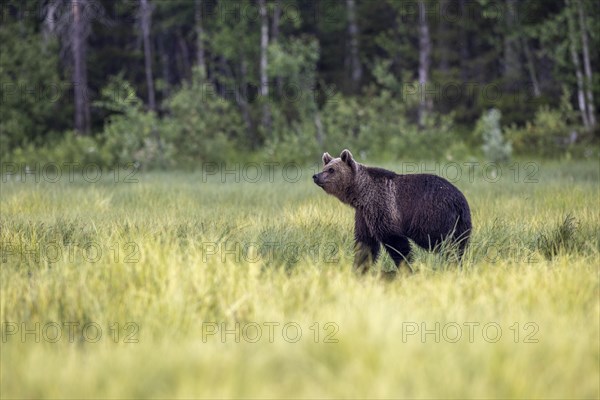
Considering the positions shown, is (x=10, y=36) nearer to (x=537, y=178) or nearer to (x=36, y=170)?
(x=36, y=170)

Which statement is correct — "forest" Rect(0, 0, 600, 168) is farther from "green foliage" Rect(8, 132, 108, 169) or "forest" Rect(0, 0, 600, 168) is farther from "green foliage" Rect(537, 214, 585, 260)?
"green foliage" Rect(537, 214, 585, 260)

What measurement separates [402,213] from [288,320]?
2.84m

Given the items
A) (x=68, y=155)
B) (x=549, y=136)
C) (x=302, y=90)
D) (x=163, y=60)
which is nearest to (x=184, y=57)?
(x=163, y=60)

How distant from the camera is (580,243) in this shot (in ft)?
22.4

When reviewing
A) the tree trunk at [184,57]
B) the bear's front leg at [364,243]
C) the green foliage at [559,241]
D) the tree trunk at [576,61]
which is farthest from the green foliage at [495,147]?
the tree trunk at [184,57]

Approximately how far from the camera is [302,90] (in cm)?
2245

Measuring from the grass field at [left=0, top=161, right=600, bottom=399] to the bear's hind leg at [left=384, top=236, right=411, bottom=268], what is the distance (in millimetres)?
212

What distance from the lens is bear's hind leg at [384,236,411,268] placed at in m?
6.58

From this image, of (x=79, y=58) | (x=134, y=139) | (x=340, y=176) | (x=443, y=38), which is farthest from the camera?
(x=443, y=38)

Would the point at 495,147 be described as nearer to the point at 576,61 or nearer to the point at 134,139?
the point at 576,61

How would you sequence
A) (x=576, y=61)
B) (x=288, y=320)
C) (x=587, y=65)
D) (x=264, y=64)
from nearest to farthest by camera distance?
(x=288, y=320)
(x=587, y=65)
(x=576, y=61)
(x=264, y=64)

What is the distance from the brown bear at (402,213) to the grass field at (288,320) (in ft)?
0.73

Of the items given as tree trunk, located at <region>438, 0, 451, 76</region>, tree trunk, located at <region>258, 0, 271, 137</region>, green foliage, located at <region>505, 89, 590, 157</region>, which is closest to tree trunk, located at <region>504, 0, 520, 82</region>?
tree trunk, located at <region>438, 0, 451, 76</region>

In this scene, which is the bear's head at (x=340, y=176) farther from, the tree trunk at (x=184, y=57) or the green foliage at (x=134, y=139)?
the tree trunk at (x=184, y=57)
